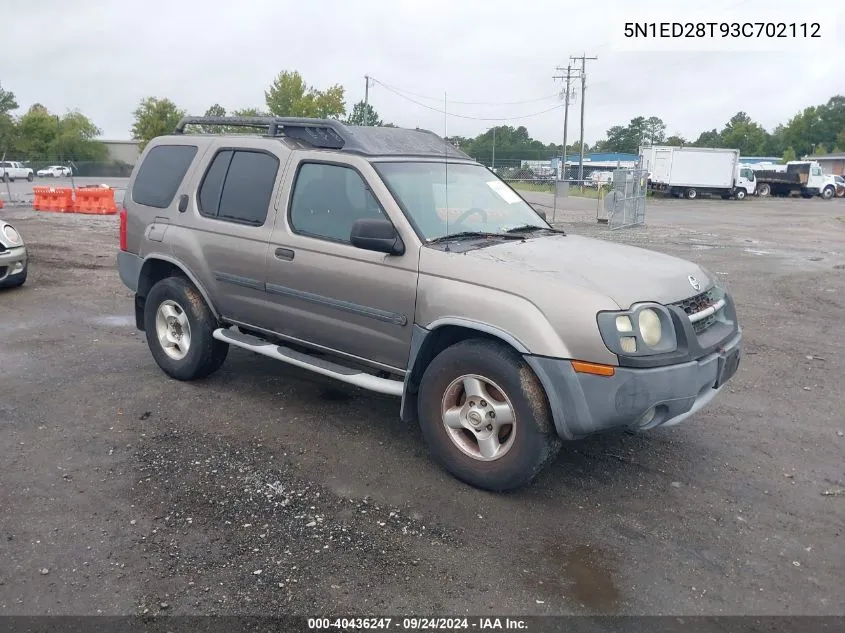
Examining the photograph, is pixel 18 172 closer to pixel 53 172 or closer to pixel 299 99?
pixel 53 172

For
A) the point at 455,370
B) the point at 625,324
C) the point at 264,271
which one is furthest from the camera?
the point at 264,271

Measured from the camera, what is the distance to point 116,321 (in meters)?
8.16

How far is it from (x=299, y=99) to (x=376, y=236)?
39620mm

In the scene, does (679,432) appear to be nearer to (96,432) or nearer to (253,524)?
(253,524)

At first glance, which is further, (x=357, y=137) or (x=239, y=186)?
(x=239, y=186)

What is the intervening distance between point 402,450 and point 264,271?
5.20 ft

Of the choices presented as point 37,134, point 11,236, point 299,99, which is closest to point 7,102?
point 37,134

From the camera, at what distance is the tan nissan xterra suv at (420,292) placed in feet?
12.6

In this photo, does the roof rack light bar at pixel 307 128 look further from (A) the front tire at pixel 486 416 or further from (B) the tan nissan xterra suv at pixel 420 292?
(A) the front tire at pixel 486 416

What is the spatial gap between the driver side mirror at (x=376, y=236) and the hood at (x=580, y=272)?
216mm

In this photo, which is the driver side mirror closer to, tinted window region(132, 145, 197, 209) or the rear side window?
the rear side window

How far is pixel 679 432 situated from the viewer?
5.18 meters

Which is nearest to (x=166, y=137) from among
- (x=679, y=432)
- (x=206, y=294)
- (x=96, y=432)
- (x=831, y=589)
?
(x=206, y=294)

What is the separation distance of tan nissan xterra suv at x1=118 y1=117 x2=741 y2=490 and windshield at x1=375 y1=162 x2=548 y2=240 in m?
0.02
